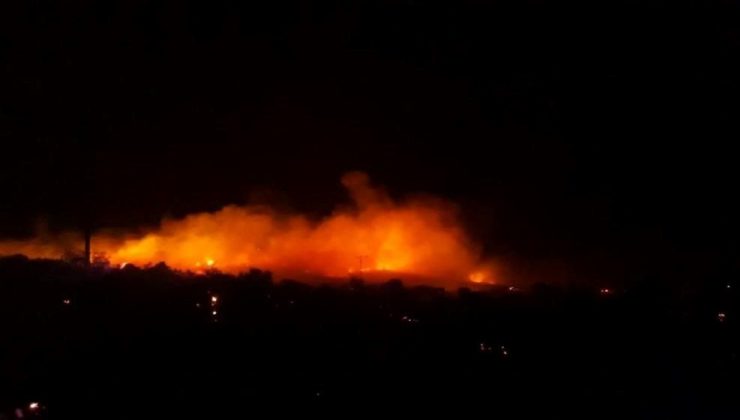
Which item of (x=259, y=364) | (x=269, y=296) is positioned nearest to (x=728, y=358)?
(x=259, y=364)

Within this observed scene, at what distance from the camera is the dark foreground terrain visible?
14758 mm

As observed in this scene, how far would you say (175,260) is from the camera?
3147cm

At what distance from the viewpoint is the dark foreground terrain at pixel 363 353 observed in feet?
48.4

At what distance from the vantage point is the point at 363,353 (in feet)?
54.0

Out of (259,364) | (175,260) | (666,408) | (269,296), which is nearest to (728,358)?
(666,408)

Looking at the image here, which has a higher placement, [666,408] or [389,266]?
[389,266]

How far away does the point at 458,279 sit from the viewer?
31859 mm

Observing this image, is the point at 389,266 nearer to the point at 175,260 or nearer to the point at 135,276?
the point at 175,260

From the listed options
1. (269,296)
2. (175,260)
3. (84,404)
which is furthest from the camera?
(175,260)

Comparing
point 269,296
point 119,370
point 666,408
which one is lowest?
point 666,408

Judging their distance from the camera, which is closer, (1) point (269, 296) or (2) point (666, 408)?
(2) point (666, 408)

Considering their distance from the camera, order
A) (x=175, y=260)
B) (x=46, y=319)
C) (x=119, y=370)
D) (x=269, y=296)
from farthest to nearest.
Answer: (x=175, y=260) → (x=269, y=296) → (x=46, y=319) → (x=119, y=370)

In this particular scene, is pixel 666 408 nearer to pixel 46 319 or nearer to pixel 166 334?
pixel 166 334

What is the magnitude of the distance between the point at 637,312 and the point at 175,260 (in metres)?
A: 17.0
